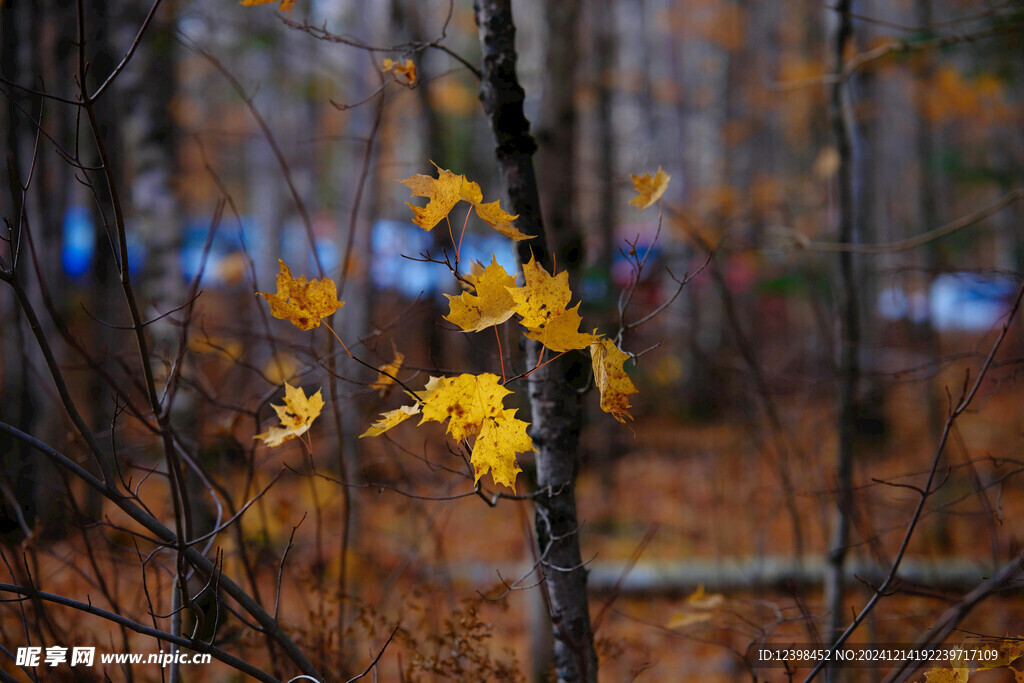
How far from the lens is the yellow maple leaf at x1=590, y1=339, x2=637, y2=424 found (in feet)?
3.30

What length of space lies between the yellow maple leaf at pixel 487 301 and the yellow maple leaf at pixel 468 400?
0.29 ft

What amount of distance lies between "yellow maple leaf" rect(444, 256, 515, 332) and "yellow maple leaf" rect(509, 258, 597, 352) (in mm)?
21

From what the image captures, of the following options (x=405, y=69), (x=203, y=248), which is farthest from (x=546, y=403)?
(x=203, y=248)

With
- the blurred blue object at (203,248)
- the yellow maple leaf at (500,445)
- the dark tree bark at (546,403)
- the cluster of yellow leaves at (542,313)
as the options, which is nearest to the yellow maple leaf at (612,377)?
the cluster of yellow leaves at (542,313)

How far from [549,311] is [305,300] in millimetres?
438

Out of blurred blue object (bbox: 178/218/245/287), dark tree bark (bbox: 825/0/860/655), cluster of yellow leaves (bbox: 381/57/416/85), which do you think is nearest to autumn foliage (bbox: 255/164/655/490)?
cluster of yellow leaves (bbox: 381/57/416/85)

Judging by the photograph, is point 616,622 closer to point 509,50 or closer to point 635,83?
point 509,50

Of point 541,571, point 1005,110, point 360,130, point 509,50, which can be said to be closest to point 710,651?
point 541,571

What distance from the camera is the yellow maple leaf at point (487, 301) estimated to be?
1.01 meters

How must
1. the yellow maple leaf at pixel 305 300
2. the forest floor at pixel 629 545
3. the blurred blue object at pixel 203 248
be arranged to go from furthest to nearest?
the blurred blue object at pixel 203 248
the forest floor at pixel 629 545
the yellow maple leaf at pixel 305 300

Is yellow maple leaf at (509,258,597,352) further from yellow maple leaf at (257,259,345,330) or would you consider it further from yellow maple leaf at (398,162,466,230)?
yellow maple leaf at (257,259,345,330)

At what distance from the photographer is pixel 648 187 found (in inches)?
50.6

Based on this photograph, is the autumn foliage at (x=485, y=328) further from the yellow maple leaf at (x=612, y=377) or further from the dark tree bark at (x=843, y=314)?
the dark tree bark at (x=843, y=314)

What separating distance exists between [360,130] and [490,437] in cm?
570
